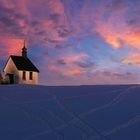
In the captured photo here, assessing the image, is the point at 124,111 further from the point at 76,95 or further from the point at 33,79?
the point at 33,79

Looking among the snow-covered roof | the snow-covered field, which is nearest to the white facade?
the snow-covered roof

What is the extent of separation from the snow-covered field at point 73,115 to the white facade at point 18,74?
42.6 metres

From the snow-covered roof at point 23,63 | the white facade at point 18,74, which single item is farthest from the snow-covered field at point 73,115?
the snow-covered roof at point 23,63

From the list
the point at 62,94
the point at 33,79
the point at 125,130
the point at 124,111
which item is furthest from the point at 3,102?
the point at 33,79

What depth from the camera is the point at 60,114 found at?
520 inches

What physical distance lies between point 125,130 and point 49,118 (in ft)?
9.14

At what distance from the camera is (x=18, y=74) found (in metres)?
60.3

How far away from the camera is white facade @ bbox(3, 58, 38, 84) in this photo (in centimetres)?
6003

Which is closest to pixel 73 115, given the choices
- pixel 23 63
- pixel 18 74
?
pixel 18 74

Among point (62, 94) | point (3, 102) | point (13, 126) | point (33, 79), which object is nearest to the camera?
point (13, 126)

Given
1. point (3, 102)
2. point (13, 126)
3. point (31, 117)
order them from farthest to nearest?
1. point (3, 102)
2. point (31, 117)
3. point (13, 126)

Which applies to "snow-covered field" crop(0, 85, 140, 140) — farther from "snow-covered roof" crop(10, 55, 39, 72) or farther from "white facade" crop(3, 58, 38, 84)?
"snow-covered roof" crop(10, 55, 39, 72)

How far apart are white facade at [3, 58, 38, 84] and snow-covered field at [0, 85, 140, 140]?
42.6m

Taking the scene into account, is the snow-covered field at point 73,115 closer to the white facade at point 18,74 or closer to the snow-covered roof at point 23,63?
the white facade at point 18,74
